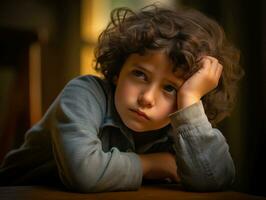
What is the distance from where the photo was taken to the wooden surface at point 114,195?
0.66 meters

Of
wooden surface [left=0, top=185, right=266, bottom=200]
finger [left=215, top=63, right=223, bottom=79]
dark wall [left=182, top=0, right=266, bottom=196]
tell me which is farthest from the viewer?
dark wall [left=182, top=0, right=266, bottom=196]

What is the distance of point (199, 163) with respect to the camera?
0.73 m

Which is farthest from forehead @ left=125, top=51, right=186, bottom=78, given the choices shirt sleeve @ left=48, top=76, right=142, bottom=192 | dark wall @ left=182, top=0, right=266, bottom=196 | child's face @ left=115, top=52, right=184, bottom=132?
dark wall @ left=182, top=0, right=266, bottom=196

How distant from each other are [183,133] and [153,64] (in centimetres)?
11

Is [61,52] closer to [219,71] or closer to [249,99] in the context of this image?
[249,99]

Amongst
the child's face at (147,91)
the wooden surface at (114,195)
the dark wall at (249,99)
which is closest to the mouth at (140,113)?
the child's face at (147,91)

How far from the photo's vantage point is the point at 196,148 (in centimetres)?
73

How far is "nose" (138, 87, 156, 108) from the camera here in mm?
713

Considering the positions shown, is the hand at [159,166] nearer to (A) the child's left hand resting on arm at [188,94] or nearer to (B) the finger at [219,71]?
(A) the child's left hand resting on arm at [188,94]

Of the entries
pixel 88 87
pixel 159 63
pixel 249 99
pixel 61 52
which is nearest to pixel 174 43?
pixel 159 63

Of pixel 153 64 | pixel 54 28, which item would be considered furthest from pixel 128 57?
pixel 54 28

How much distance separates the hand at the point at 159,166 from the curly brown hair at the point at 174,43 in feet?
0.35

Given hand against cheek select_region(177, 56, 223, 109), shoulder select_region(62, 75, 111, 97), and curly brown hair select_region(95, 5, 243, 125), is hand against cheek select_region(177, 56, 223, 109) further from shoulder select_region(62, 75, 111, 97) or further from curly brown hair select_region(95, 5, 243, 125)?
shoulder select_region(62, 75, 111, 97)

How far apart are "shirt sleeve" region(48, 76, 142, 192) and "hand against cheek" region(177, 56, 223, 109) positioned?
11cm
